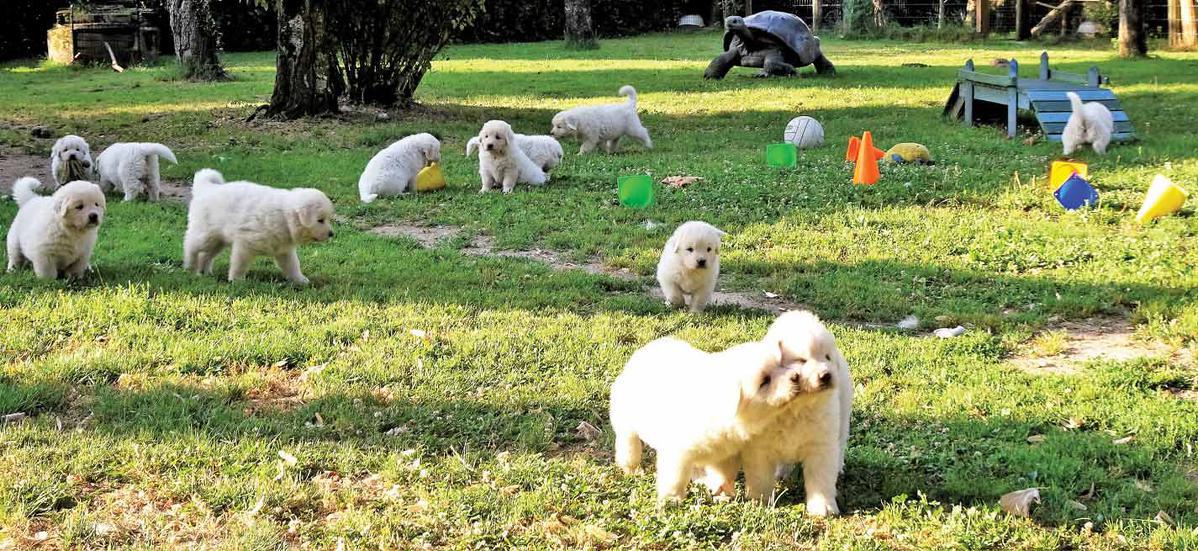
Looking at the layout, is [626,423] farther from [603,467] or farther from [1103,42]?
[1103,42]

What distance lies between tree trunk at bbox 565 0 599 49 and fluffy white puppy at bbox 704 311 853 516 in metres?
28.6

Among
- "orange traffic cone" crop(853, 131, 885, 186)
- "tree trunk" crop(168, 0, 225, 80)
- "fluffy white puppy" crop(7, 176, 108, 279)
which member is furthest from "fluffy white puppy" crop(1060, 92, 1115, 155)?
"tree trunk" crop(168, 0, 225, 80)

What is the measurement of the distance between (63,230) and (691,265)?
4.00 meters

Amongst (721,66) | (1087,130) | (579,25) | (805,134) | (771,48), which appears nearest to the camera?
(1087,130)

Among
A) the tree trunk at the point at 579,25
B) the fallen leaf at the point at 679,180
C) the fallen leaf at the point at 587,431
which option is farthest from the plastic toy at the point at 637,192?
the tree trunk at the point at 579,25

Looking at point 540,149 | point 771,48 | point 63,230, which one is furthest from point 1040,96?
point 63,230

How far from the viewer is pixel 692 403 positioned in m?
3.75

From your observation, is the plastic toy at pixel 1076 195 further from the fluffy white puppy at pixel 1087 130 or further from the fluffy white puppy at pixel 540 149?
the fluffy white puppy at pixel 540 149

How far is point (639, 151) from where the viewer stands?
13977 mm

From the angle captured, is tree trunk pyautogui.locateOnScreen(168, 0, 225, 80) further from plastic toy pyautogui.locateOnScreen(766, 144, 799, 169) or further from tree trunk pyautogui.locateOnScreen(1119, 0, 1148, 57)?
tree trunk pyautogui.locateOnScreen(1119, 0, 1148, 57)

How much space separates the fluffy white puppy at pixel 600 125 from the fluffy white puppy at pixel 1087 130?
4.89 metres

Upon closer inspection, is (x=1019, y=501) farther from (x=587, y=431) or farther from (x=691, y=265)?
(x=691, y=265)

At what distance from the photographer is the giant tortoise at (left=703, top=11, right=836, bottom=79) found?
23.3 m

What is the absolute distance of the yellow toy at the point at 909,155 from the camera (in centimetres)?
1175
